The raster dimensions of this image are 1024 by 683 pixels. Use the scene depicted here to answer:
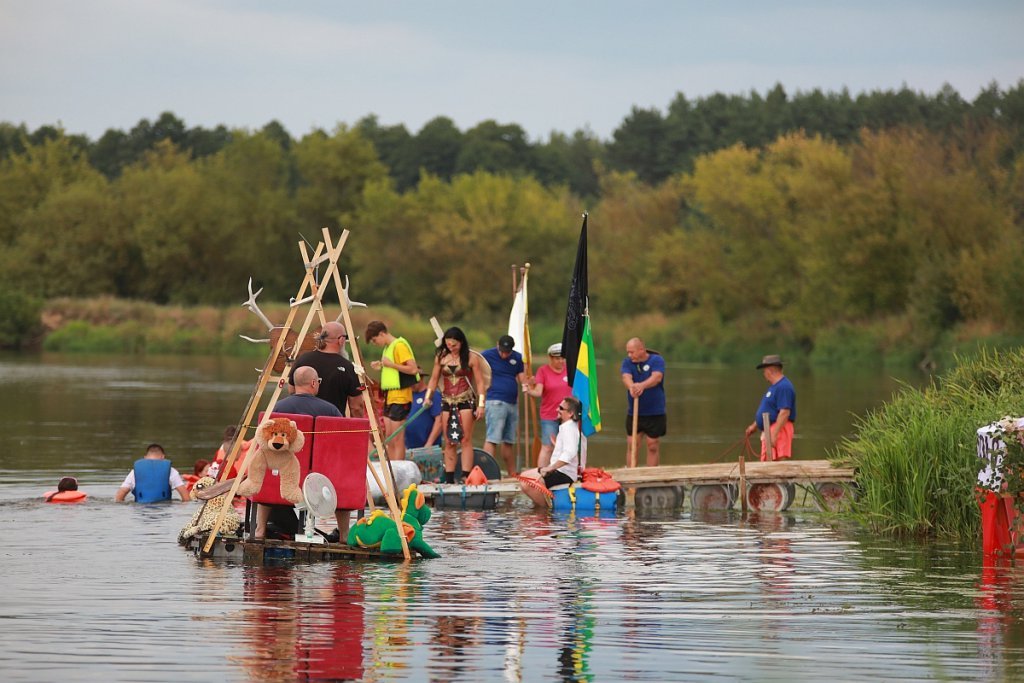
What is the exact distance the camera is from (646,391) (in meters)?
19.5

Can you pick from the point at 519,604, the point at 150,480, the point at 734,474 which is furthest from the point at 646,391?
the point at 519,604

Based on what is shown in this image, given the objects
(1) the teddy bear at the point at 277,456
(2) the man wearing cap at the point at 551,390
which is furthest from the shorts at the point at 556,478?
(1) the teddy bear at the point at 277,456

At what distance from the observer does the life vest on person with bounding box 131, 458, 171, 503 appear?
1686 cm

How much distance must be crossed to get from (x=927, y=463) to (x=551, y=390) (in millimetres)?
5540

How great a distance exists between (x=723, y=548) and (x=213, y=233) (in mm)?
75192

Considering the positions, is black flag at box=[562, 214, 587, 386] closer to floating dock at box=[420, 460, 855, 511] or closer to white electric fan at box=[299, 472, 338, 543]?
floating dock at box=[420, 460, 855, 511]

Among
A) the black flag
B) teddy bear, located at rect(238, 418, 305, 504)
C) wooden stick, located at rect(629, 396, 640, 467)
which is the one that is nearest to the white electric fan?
teddy bear, located at rect(238, 418, 305, 504)

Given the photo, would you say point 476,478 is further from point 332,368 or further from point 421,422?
point 332,368

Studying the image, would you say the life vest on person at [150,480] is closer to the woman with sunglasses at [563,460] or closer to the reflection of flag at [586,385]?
the woman with sunglasses at [563,460]

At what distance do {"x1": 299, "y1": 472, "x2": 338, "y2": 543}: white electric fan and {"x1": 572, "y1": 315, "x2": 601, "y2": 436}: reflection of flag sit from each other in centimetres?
589

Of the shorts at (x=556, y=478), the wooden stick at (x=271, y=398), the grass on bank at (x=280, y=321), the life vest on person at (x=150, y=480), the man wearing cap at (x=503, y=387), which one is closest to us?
the wooden stick at (x=271, y=398)

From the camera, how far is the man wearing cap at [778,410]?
1816cm

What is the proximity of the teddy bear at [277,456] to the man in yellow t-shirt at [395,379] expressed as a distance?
595 centimetres

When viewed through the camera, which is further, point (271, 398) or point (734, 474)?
point (734, 474)
